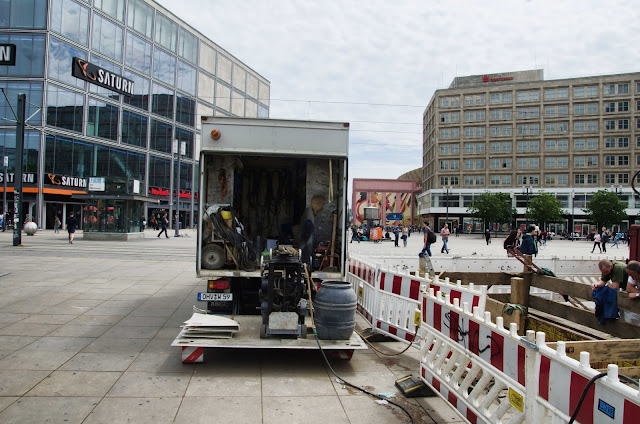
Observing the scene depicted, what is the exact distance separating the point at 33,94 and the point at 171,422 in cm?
4308

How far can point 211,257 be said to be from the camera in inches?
268

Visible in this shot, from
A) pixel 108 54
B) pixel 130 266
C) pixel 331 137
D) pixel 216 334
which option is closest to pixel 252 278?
pixel 216 334

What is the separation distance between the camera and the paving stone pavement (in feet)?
13.1

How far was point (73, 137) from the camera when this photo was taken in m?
40.4

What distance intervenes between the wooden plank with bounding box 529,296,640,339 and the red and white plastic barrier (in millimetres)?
1668

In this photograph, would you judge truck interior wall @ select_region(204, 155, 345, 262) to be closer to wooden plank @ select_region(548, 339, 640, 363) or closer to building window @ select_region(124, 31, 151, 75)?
wooden plank @ select_region(548, 339, 640, 363)

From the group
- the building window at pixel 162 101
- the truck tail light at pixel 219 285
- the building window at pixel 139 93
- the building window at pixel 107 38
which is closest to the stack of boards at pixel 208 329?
the truck tail light at pixel 219 285

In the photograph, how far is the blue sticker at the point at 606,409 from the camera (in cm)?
221

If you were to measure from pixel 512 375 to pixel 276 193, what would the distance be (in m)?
7.24

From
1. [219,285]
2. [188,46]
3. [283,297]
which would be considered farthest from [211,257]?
[188,46]

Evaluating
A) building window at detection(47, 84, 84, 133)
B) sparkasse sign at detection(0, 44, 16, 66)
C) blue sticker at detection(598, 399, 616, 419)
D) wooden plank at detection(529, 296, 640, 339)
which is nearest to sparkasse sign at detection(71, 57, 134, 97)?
building window at detection(47, 84, 84, 133)

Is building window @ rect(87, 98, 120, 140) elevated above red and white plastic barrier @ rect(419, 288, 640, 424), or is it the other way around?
building window @ rect(87, 98, 120, 140)

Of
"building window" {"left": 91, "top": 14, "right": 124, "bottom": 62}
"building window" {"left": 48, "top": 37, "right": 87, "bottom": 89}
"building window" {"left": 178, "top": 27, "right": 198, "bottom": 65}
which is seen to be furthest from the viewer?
"building window" {"left": 178, "top": 27, "right": 198, "bottom": 65}

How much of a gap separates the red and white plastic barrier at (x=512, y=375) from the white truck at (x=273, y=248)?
4.21 feet
